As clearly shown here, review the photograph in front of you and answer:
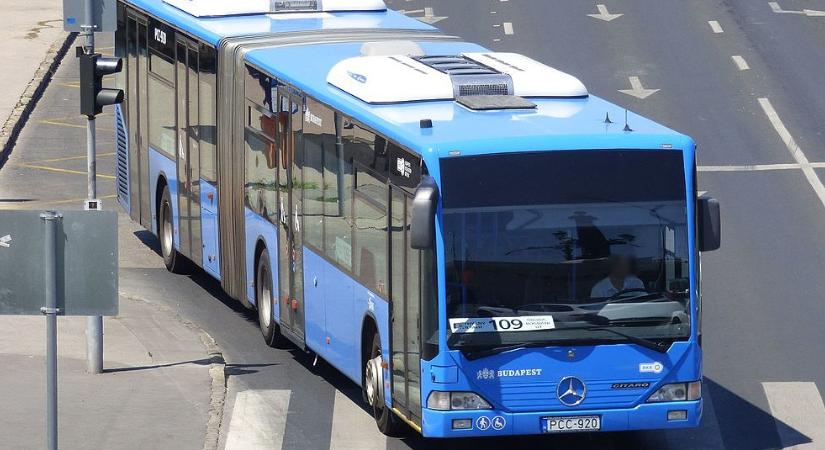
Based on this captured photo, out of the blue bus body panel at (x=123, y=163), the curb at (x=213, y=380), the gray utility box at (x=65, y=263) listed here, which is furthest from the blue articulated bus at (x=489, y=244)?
the blue bus body panel at (x=123, y=163)

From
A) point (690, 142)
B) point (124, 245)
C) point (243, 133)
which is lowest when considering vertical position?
point (124, 245)

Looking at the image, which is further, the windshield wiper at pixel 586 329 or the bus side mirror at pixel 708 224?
the bus side mirror at pixel 708 224

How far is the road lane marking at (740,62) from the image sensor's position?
34094 mm

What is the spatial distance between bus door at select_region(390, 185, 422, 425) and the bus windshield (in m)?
0.45

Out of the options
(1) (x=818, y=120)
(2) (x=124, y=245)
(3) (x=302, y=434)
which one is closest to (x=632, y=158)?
(3) (x=302, y=434)

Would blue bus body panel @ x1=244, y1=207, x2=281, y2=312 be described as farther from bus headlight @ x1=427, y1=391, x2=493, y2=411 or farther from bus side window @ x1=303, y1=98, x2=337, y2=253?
bus headlight @ x1=427, y1=391, x2=493, y2=411

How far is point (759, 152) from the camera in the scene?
2720 cm

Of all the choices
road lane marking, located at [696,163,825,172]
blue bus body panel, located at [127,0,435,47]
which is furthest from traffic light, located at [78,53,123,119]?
road lane marking, located at [696,163,825,172]

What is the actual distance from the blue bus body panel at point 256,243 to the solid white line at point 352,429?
1.98 m

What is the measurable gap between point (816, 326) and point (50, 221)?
33.1 feet

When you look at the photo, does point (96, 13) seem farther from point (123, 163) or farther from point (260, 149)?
point (123, 163)

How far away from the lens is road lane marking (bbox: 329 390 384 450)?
14.0 meters

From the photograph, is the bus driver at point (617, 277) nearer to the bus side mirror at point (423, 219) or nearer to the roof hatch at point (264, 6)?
the bus side mirror at point (423, 219)

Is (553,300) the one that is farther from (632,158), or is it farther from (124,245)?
(124,245)
